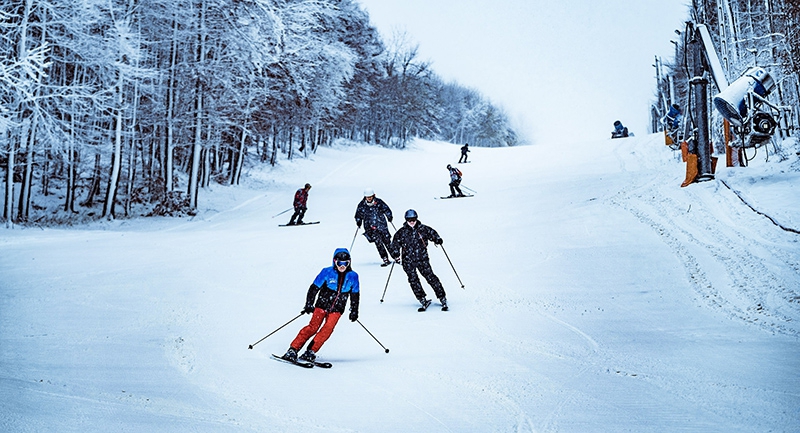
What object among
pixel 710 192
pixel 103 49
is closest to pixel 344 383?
pixel 710 192

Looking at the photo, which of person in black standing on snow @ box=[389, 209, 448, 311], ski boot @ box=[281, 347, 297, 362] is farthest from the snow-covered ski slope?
person in black standing on snow @ box=[389, 209, 448, 311]

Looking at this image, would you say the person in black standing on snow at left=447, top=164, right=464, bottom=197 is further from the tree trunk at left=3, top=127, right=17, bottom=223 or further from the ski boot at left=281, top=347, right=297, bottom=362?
the ski boot at left=281, top=347, right=297, bottom=362

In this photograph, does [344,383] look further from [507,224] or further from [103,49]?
[103,49]

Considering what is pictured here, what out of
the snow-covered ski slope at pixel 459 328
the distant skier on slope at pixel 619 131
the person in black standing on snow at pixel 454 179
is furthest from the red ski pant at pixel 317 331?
the distant skier on slope at pixel 619 131

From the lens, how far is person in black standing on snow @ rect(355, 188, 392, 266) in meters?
10.9

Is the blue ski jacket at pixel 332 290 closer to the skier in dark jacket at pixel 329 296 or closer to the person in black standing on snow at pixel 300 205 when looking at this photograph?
the skier in dark jacket at pixel 329 296

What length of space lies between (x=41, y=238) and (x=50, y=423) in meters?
11.8

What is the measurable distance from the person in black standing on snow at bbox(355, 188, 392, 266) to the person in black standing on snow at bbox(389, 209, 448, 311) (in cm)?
258

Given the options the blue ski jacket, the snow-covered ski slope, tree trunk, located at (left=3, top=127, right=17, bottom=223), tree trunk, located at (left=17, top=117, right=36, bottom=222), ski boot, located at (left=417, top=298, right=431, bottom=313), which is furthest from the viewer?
tree trunk, located at (left=17, top=117, right=36, bottom=222)

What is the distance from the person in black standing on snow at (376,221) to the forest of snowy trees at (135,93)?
9.21 meters

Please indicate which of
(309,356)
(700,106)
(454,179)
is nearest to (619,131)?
(454,179)

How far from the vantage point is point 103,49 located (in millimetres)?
17031

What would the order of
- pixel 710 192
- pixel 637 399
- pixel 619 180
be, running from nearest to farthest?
1. pixel 637 399
2. pixel 710 192
3. pixel 619 180

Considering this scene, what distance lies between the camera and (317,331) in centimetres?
590
